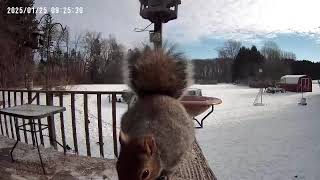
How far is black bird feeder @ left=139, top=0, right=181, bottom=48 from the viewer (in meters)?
3.23

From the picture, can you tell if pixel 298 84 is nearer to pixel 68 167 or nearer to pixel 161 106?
pixel 68 167

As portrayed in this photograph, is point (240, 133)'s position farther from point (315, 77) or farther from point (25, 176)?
point (315, 77)

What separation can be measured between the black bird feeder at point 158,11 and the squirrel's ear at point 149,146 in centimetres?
186

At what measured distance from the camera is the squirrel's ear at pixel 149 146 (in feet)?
4.14

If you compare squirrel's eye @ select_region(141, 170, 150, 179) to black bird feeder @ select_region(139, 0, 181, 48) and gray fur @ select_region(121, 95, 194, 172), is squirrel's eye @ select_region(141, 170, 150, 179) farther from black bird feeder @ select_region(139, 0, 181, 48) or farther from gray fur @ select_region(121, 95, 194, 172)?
black bird feeder @ select_region(139, 0, 181, 48)

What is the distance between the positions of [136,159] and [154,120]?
0.37m

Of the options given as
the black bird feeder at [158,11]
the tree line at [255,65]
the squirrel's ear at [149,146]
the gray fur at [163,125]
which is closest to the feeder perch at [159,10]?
the black bird feeder at [158,11]

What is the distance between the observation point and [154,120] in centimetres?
156

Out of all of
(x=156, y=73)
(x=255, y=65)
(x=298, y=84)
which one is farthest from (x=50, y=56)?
(x=255, y=65)

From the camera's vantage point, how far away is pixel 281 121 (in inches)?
551

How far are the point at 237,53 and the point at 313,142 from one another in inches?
1575

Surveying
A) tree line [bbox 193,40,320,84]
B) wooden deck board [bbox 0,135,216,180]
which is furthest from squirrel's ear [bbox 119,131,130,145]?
tree line [bbox 193,40,320,84]

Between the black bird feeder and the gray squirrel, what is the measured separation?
120 centimetres

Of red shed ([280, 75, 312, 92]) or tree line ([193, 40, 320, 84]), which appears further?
tree line ([193, 40, 320, 84])
